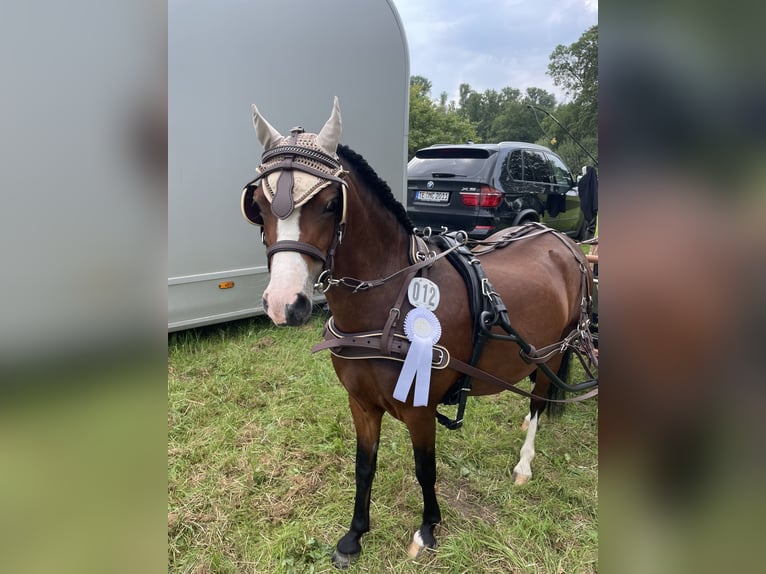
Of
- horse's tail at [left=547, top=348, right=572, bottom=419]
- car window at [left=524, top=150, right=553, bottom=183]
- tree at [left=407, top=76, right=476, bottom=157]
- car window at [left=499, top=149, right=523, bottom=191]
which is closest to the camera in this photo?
horse's tail at [left=547, top=348, right=572, bottom=419]

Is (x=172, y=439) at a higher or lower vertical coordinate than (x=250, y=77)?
lower

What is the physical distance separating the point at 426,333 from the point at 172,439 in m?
2.33

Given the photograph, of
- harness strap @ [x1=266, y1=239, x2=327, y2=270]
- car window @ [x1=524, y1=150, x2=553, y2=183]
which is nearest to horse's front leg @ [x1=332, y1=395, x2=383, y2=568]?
harness strap @ [x1=266, y1=239, x2=327, y2=270]

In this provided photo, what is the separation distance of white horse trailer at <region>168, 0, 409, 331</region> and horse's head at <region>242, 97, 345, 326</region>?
2572 mm

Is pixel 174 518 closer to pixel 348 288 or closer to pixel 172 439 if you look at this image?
pixel 172 439

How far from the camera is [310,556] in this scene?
2.19 metres

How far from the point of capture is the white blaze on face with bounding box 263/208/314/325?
140 cm

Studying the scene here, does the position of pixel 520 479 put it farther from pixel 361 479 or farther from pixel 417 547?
pixel 361 479

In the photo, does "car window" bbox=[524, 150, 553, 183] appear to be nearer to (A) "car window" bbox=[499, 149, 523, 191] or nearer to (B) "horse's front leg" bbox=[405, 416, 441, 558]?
(A) "car window" bbox=[499, 149, 523, 191]

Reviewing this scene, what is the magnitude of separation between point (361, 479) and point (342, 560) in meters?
0.40

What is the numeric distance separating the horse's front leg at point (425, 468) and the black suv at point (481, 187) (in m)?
4.74

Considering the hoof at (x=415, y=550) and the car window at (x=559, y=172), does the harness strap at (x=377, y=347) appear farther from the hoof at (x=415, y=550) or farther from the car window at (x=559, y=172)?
the car window at (x=559, y=172)

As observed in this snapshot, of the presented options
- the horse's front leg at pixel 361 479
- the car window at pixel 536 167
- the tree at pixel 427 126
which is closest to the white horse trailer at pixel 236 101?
the horse's front leg at pixel 361 479
